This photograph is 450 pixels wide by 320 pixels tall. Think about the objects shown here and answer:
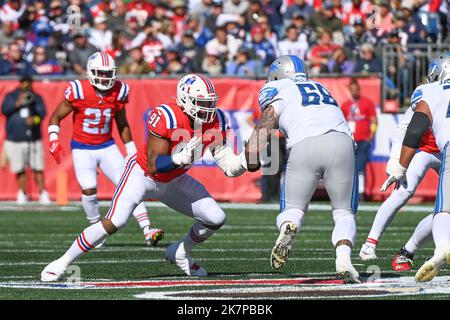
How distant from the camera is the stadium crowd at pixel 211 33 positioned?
19.5m

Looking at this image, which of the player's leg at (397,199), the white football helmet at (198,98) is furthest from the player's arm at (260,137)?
the player's leg at (397,199)

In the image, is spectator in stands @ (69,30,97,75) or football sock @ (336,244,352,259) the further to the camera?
spectator in stands @ (69,30,97,75)

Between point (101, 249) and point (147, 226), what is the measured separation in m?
0.53

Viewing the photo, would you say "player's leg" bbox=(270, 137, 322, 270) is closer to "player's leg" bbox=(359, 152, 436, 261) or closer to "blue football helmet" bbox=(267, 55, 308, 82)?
"blue football helmet" bbox=(267, 55, 308, 82)

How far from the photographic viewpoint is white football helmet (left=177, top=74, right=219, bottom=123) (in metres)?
8.68

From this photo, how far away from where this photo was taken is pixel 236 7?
21.3 metres

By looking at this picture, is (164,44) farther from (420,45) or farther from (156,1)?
(420,45)

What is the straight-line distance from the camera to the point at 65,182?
61.6ft

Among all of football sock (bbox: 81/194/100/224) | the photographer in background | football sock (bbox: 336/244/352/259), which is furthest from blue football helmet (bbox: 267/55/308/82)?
the photographer in background

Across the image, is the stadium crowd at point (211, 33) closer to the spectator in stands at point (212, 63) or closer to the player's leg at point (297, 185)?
the spectator in stands at point (212, 63)

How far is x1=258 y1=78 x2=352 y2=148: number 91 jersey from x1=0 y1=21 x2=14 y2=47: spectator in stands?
13928 mm

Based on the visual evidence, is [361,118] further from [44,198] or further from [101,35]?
[101,35]

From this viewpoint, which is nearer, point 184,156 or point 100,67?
point 184,156

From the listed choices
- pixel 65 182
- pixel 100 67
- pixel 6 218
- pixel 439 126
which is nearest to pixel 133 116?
pixel 65 182
